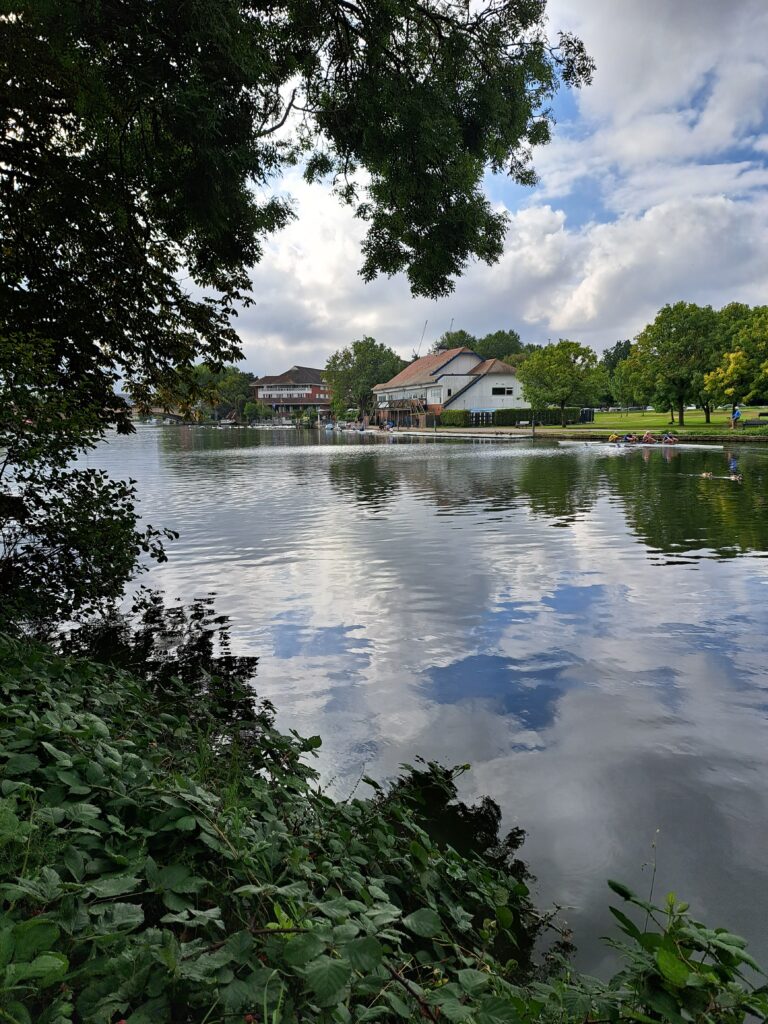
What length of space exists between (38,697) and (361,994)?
304cm

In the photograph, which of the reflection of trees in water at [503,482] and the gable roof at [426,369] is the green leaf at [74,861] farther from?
the gable roof at [426,369]

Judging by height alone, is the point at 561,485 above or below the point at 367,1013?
below

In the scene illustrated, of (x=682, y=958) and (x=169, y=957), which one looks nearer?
(x=169, y=957)

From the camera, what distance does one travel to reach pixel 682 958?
238cm

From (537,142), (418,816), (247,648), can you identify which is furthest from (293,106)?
(418,816)

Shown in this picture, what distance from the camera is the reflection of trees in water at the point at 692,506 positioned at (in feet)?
49.6

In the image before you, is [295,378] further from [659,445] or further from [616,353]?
[659,445]

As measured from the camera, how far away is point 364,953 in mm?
1950

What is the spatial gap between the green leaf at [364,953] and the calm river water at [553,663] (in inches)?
95.2

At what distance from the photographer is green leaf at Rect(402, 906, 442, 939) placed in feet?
8.00

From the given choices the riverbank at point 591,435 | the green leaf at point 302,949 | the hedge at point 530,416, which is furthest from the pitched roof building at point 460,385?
the green leaf at point 302,949

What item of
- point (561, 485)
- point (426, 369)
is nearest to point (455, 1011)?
point (561, 485)

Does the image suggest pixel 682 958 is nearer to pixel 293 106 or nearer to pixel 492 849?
pixel 492 849

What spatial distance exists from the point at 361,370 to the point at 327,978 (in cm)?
12976
